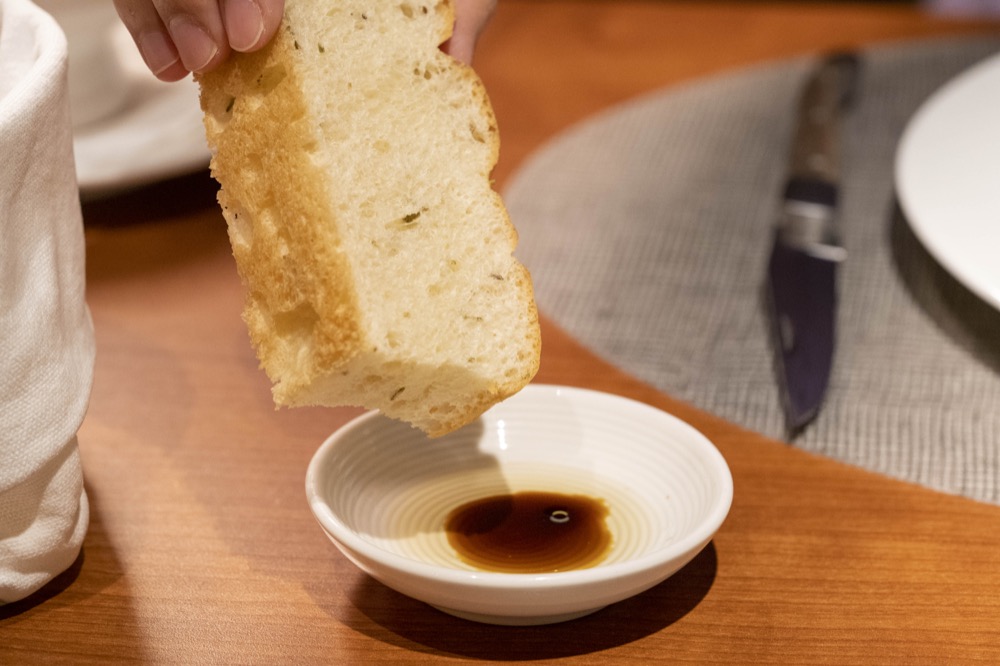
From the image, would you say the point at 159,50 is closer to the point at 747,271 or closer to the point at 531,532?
the point at 531,532

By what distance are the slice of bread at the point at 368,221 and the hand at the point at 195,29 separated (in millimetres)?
16

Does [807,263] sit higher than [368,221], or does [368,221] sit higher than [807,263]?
[368,221]

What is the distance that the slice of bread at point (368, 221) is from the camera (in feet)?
2.52

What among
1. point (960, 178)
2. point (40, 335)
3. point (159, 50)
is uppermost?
point (159, 50)

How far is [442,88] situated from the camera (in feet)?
2.90

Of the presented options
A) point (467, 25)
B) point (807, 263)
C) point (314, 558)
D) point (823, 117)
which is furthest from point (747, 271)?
point (314, 558)

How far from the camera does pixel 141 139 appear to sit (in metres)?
1.57

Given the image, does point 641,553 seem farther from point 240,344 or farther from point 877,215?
point 877,215

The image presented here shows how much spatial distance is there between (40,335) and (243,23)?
0.85ft

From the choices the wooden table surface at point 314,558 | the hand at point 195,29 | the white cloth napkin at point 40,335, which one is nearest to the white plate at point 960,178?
the wooden table surface at point 314,558

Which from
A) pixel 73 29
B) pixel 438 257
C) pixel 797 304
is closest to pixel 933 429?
pixel 797 304

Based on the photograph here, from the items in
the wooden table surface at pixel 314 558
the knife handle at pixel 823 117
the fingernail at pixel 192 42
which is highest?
the fingernail at pixel 192 42

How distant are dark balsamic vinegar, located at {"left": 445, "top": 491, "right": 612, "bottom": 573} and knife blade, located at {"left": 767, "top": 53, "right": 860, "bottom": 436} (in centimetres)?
29

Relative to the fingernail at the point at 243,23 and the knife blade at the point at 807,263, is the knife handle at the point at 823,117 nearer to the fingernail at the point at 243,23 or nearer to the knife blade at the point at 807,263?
the knife blade at the point at 807,263
